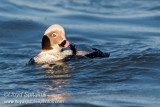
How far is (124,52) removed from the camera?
9195 millimetres

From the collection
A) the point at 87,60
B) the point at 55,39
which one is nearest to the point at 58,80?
the point at 87,60

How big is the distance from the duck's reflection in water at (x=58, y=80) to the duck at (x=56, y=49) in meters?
0.25

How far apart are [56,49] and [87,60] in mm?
703

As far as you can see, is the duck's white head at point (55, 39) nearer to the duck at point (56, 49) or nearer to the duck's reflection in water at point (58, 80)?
the duck at point (56, 49)

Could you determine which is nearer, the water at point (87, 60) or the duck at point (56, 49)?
the water at point (87, 60)

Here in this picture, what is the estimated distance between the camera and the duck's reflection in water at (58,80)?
5856mm

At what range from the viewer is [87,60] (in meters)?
8.03

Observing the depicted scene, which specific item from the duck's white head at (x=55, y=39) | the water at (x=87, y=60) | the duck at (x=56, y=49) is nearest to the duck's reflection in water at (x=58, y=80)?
the water at (x=87, y=60)

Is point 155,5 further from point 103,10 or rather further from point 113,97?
point 113,97

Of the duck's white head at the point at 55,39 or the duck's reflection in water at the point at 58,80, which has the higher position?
the duck's white head at the point at 55,39

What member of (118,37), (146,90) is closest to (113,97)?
(146,90)

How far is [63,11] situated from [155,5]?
→ 3792mm

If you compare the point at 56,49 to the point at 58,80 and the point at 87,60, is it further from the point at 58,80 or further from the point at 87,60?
the point at 58,80

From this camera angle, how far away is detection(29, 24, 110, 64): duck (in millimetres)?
8062
